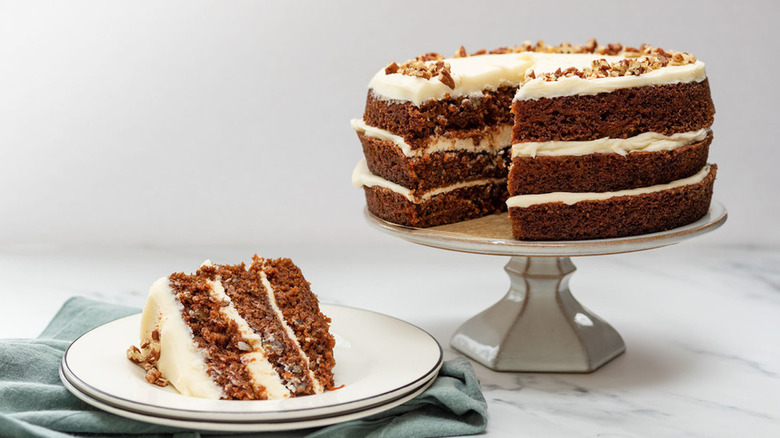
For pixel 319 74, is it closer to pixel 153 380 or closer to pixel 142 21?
pixel 142 21

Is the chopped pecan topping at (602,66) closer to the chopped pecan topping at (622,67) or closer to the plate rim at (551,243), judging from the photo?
the chopped pecan topping at (622,67)

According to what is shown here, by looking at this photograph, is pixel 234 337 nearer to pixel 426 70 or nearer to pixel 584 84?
pixel 426 70

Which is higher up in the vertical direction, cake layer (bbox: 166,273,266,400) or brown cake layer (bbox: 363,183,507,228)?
brown cake layer (bbox: 363,183,507,228)

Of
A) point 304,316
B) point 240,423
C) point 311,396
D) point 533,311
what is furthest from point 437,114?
point 240,423

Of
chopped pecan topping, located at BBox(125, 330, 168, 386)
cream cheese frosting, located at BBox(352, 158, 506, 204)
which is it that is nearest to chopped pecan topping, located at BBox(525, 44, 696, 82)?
cream cheese frosting, located at BBox(352, 158, 506, 204)

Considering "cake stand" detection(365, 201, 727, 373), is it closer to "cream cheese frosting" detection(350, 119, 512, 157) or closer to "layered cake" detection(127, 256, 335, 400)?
"cream cheese frosting" detection(350, 119, 512, 157)

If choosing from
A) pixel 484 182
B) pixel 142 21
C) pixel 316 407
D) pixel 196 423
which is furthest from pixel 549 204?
pixel 142 21

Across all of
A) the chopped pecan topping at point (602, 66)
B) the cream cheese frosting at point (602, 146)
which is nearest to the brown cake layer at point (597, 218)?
the cream cheese frosting at point (602, 146)
